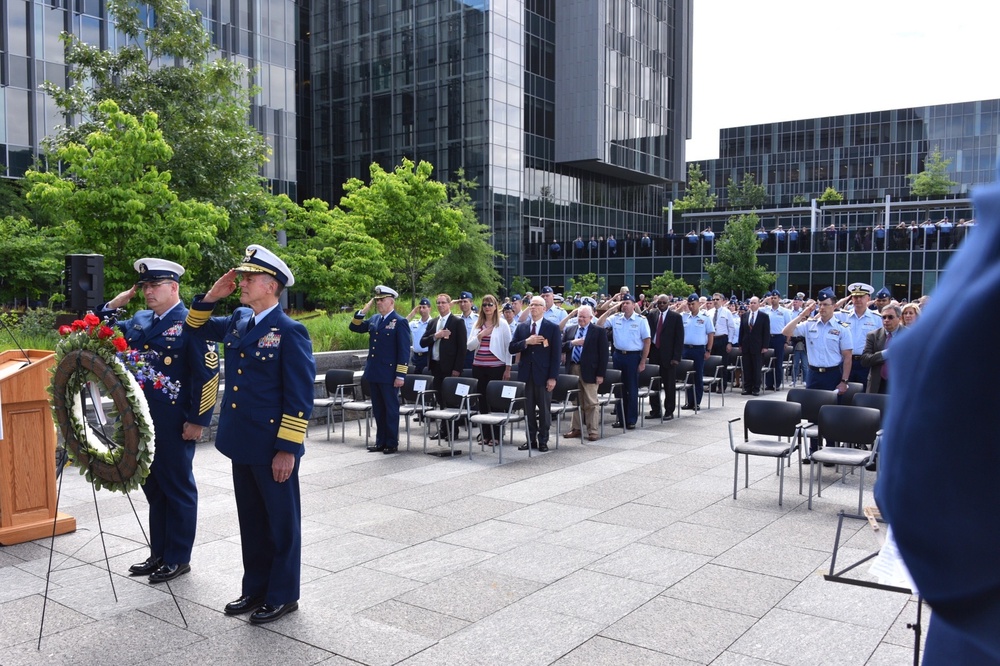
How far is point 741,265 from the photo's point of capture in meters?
43.8

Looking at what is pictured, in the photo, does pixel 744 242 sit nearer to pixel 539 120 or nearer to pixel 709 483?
pixel 539 120

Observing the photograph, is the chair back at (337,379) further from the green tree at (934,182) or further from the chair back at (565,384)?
the green tree at (934,182)

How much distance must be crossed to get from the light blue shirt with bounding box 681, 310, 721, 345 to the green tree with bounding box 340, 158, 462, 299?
1416 centimetres

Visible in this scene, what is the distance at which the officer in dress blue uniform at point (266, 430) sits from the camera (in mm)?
5102

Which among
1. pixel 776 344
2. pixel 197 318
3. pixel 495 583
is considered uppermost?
pixel 197 318

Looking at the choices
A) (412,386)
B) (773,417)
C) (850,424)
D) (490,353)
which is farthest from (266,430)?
(490,353)

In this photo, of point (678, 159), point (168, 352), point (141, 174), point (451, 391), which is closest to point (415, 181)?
point (141, 174)

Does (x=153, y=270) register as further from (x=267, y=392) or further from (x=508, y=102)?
(x=508, y=102)

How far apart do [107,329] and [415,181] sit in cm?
2456

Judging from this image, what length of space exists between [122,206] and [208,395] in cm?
1063

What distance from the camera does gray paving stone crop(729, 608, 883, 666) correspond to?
4570 millimetres

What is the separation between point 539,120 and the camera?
53.0 metres

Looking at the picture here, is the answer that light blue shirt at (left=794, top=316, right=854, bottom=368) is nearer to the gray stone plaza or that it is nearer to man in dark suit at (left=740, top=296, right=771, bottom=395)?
the gray stone plaza

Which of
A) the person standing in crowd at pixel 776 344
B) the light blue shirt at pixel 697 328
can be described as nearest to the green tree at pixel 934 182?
the person standing in crowd at pixel 776 344
